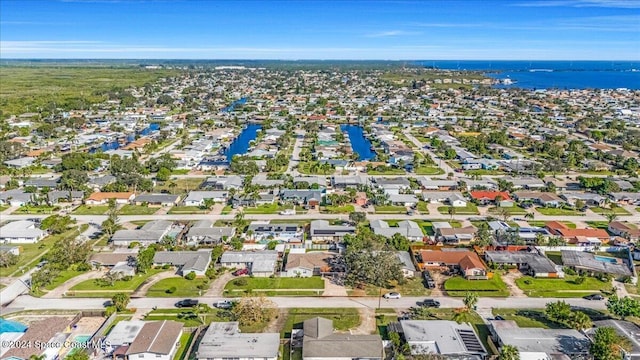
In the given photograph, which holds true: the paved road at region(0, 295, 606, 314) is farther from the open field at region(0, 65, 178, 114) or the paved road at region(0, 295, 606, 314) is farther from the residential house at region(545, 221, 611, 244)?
the open field at region(0, 65, 178, 114)

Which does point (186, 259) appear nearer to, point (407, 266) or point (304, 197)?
point (407, 266)

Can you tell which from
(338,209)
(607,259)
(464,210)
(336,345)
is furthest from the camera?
(464,210)

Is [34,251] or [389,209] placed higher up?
[389,209]

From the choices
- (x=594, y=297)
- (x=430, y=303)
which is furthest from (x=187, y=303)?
(x=594, y=297)

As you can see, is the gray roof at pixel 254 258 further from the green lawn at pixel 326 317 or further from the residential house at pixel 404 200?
the residential house at pixel 404 200

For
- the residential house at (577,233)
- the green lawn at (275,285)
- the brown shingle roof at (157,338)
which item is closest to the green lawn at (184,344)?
the brown shingle roof at (157,338)

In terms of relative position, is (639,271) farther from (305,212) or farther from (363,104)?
(363,104)
